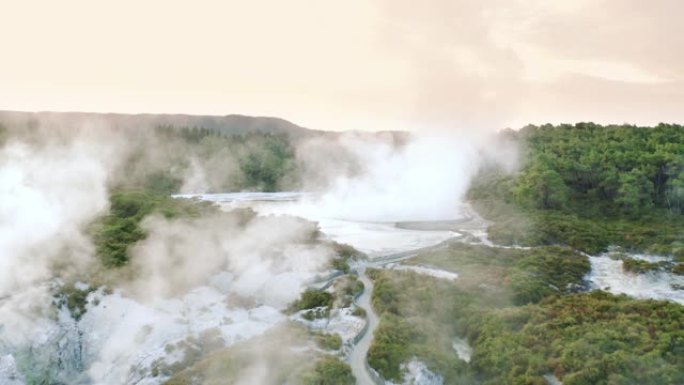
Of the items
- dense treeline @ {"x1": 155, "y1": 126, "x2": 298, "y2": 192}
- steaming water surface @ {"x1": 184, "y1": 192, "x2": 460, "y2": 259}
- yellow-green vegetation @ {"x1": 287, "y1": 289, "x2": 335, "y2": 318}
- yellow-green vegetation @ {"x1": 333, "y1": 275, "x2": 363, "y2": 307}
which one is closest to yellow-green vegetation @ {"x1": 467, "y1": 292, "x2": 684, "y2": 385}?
yellow-green vegetation @ {"x1": 333, "y1": 275, "x2": 363, "y2": 307}

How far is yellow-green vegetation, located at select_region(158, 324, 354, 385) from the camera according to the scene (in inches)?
888

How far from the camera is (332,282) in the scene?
34.1 metres

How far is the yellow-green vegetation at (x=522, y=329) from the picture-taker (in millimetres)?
23766

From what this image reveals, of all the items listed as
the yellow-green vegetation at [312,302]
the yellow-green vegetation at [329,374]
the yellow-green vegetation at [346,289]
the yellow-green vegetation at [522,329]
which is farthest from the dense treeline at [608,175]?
the yellow-green vegetation at [329,374]

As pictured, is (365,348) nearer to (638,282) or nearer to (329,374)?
(329,374)

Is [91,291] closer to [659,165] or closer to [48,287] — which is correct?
[48,287]

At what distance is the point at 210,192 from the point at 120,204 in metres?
41.0

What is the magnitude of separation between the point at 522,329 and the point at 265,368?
12.2m

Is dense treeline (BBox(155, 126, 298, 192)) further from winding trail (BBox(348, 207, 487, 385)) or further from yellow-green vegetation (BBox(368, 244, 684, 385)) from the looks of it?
yellow-green vegetation (BBox(368, 244, 684, 385))

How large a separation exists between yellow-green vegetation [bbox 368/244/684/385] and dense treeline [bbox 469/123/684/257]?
11150mm

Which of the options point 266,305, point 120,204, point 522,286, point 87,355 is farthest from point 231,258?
point 522,286

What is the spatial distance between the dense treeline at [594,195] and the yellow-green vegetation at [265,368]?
26.8 metres

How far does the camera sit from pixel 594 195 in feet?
209

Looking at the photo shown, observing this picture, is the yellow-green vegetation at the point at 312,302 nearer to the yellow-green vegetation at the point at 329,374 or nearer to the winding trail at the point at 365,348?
the winding trail at the point at 365,348
